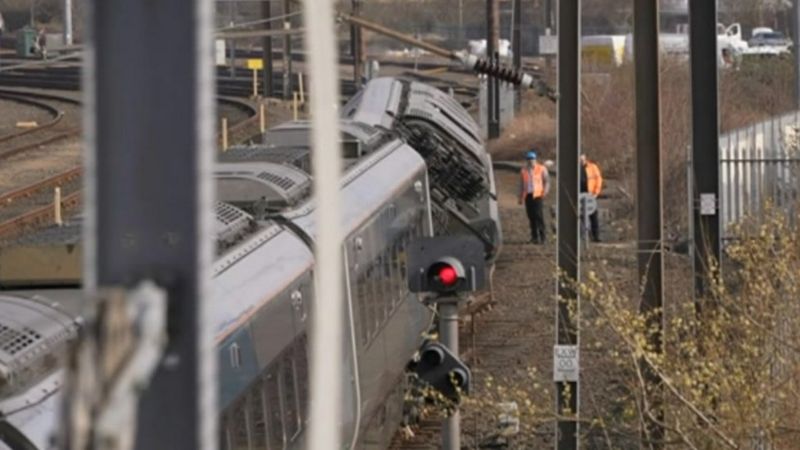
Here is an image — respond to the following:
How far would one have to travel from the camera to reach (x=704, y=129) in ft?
47.2

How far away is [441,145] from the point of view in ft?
73.7

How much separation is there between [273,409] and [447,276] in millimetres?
1408

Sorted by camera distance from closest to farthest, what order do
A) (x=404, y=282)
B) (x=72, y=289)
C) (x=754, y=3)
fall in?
(x=72, y=289)
(x=404, y=282)
(x=754, y=3)

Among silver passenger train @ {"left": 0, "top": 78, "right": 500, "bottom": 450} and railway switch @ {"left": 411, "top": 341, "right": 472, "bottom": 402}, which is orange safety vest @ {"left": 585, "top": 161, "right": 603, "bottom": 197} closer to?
silver passenger train @ {"left": 0, "top": 78, "right": 500, "bottom": 450}

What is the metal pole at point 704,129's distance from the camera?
14.1 metres

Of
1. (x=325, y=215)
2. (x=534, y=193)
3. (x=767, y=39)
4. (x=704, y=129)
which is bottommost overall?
(x=534, y=193)

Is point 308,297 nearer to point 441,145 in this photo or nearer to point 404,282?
point 404,282

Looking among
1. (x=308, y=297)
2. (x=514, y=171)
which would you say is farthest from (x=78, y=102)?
(x=308, y=297)

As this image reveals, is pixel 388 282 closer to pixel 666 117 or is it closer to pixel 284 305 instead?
pixel 284 305

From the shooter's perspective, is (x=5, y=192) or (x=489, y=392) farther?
(x=5, y=192)

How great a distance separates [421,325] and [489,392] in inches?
72.4

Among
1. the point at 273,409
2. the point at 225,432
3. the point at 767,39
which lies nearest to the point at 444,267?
the point at 273,409

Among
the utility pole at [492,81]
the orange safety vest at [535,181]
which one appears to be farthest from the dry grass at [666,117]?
the orange safety vest at [535,181]

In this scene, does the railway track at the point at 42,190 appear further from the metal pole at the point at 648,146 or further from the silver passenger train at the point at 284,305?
the metal pole at the point at 648,146
